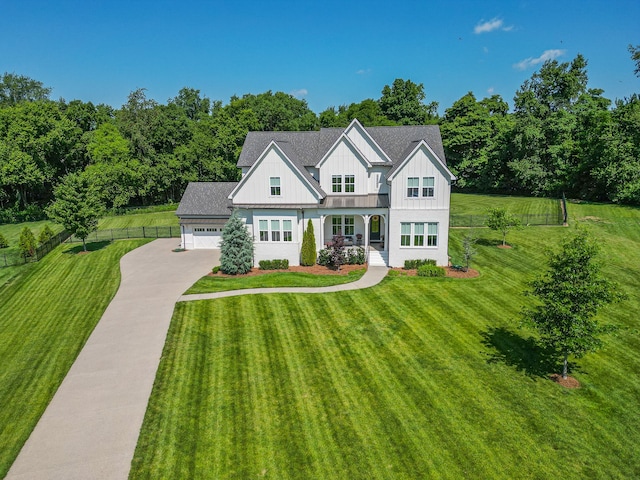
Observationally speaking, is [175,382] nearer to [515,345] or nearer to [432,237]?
[515,345]

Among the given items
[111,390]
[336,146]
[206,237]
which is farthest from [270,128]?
[111,390]

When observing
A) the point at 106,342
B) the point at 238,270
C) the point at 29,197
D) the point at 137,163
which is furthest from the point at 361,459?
the point at 29,197

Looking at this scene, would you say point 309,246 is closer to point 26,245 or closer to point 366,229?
point 366,229

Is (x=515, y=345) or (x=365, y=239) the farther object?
(x=365, y=239)

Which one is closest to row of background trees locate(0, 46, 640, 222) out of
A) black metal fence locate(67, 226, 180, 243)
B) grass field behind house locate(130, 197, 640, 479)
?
black metal fence locate(67, 226, 180, 243)

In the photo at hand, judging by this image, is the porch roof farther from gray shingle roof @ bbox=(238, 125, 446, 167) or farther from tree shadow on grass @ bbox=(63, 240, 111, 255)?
tree shadow on grass @ bbox=(63, 240, 111, 255)

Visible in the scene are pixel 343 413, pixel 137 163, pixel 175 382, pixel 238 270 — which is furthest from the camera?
pixel 137 163
